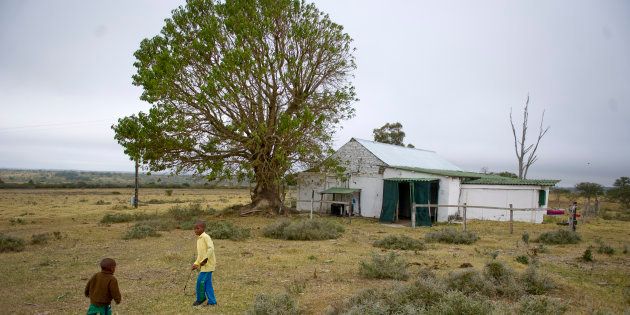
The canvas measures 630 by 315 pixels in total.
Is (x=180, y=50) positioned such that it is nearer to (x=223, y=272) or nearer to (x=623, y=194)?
(x=223, y=272)

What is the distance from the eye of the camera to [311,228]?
17000 millimetres

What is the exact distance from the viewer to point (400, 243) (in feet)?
47.2

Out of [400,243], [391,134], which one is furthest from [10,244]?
[391,134]

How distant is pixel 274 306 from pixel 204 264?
1.53 metres

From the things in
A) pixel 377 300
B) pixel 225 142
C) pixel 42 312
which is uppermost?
pixel 225 142

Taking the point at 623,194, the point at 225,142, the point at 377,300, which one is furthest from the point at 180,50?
the point at 623,194

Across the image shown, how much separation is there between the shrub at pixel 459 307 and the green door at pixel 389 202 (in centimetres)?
1777

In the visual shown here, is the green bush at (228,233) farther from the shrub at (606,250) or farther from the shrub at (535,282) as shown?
the shrub at (606,250)

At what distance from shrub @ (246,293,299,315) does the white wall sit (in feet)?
69.6

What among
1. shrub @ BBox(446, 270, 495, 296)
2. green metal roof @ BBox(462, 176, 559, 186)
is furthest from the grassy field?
green metal roof @ BBox(462, 176, 559, 186)

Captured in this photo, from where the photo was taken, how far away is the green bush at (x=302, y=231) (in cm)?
1644

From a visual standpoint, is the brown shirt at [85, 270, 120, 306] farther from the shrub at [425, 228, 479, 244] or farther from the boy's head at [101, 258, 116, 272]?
the shrub at [425, 228, 479, 244]

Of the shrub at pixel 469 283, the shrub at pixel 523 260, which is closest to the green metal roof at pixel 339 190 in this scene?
the shrub at pixel 523 260

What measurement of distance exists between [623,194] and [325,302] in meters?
50.2
